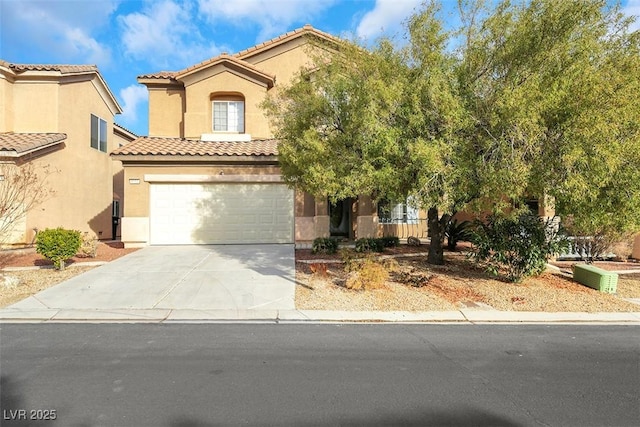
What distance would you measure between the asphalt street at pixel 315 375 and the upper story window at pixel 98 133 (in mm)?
→ 14216

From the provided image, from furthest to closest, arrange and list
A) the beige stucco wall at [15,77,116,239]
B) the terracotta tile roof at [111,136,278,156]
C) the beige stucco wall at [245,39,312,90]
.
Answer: the beige stucco wall at [245,39,312,90] < the beige stucco wall at [15,77,116,239] < the terracotta tile roof at [111,136,278,156]

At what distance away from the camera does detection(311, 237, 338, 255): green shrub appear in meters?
13.6

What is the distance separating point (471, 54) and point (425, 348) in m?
6.10

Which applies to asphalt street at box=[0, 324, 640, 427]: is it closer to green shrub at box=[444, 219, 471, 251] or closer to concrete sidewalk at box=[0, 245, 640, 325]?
concrete sidewalk at box=[0, 245, 640, 325]

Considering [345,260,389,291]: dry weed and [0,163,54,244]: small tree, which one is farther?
[0,163,54,244]: small tree

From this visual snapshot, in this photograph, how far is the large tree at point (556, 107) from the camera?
21.4 ft

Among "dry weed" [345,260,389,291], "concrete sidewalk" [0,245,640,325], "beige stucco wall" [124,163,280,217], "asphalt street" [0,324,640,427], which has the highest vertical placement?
"beige stucco wall" [124,163,280,217]

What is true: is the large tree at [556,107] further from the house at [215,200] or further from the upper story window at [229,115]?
the upper story window at [229,115]

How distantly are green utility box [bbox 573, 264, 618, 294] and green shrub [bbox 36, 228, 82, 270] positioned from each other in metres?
13.9

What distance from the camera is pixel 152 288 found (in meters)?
8.96

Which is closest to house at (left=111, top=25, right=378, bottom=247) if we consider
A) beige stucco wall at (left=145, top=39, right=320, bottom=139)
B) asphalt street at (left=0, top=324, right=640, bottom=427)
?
beige stucco wall at (left=145, top=39, right=320, bottom=139)

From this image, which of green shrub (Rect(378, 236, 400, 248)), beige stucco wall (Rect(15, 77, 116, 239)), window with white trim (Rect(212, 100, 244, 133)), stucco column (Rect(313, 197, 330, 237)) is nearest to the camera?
green shrub (Rect(378, 236, 400, 248))

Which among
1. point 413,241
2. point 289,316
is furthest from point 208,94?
point 289,316

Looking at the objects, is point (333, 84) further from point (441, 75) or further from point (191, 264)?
point (191, 264)
